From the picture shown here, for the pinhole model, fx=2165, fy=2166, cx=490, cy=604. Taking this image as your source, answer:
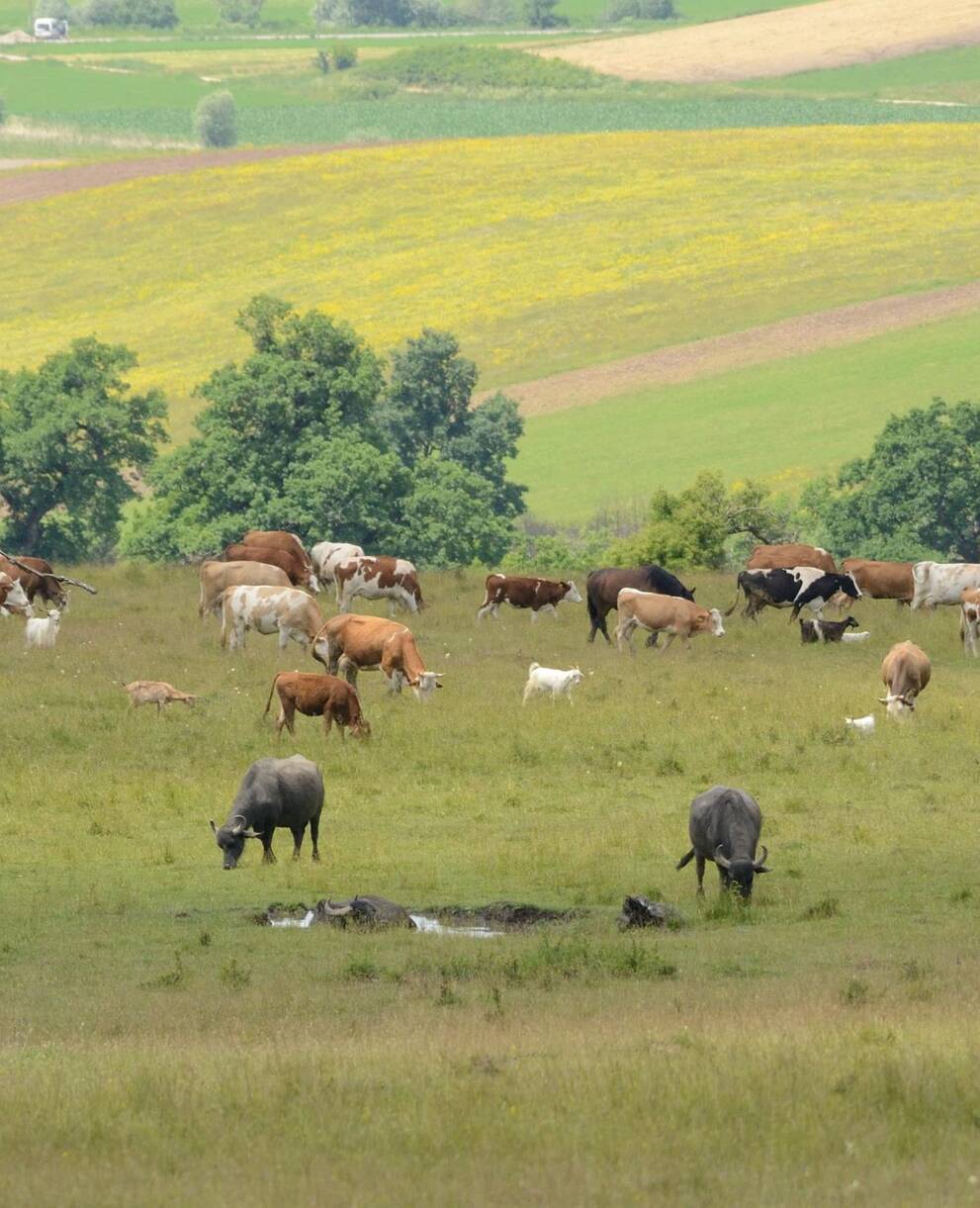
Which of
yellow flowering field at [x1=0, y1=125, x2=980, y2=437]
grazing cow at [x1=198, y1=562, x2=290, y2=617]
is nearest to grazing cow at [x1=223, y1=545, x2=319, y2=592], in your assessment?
grazing cow at [x1=198, y1=562, x2=290, y2=617]

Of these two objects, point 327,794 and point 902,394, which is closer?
point 327,794

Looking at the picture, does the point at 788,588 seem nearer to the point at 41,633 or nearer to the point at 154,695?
→ the point at 41,633

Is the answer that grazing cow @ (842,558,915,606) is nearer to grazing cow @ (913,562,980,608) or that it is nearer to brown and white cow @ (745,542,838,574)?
grazing cow @ (913,562,980,608)

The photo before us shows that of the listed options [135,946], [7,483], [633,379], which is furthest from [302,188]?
[135,946]

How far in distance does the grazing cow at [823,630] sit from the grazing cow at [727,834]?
2093 centimetres

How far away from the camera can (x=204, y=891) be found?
22.4 m

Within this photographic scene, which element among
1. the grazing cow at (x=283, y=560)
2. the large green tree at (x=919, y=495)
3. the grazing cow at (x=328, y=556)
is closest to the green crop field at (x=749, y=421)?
the large green tree at (x=919, y=495)

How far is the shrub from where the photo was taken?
15225 centimetres

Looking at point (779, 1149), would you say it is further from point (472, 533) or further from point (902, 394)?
point (902, 394)

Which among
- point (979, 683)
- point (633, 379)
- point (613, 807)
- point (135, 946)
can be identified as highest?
point (135, 946)

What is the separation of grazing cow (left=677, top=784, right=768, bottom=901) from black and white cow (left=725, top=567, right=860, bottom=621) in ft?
77.2

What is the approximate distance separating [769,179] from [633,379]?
3337 centimetres

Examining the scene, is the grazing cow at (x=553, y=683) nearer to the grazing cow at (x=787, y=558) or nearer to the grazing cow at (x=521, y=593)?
the grazing cow at (x=521, y=593)

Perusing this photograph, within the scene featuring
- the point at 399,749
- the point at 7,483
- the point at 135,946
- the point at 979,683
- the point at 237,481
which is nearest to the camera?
the point at 135,946
